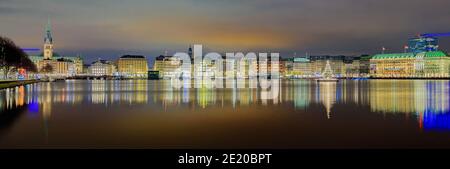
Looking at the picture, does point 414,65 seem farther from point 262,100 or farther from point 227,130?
point 227,130

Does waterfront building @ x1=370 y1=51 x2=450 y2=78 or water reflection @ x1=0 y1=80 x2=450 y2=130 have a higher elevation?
waterfront building @ x1=370 y1=51 x2=450 y2=78

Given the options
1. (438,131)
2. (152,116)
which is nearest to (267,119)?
(152,116)

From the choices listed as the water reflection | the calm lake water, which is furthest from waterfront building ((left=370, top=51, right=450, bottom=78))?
the calm lake water

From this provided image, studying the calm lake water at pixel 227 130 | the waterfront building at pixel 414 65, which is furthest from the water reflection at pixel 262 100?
the waterfront building at pixel 414 65

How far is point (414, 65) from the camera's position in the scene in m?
161

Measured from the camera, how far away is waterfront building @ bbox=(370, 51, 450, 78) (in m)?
A: 155

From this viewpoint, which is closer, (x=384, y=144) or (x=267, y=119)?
(x=384, y=144)

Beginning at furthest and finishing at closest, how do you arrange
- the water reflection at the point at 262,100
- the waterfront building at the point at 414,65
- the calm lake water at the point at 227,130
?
the waterfront building at the point at 414,65 → the water reflection at the point at 262,100 → the calm lake water at the point at 227,130

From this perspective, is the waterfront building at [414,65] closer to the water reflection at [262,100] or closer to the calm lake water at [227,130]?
the water reflection at [262,100]

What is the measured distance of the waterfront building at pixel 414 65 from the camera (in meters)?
155

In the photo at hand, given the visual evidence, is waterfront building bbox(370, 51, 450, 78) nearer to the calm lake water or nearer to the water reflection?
the water reflection
